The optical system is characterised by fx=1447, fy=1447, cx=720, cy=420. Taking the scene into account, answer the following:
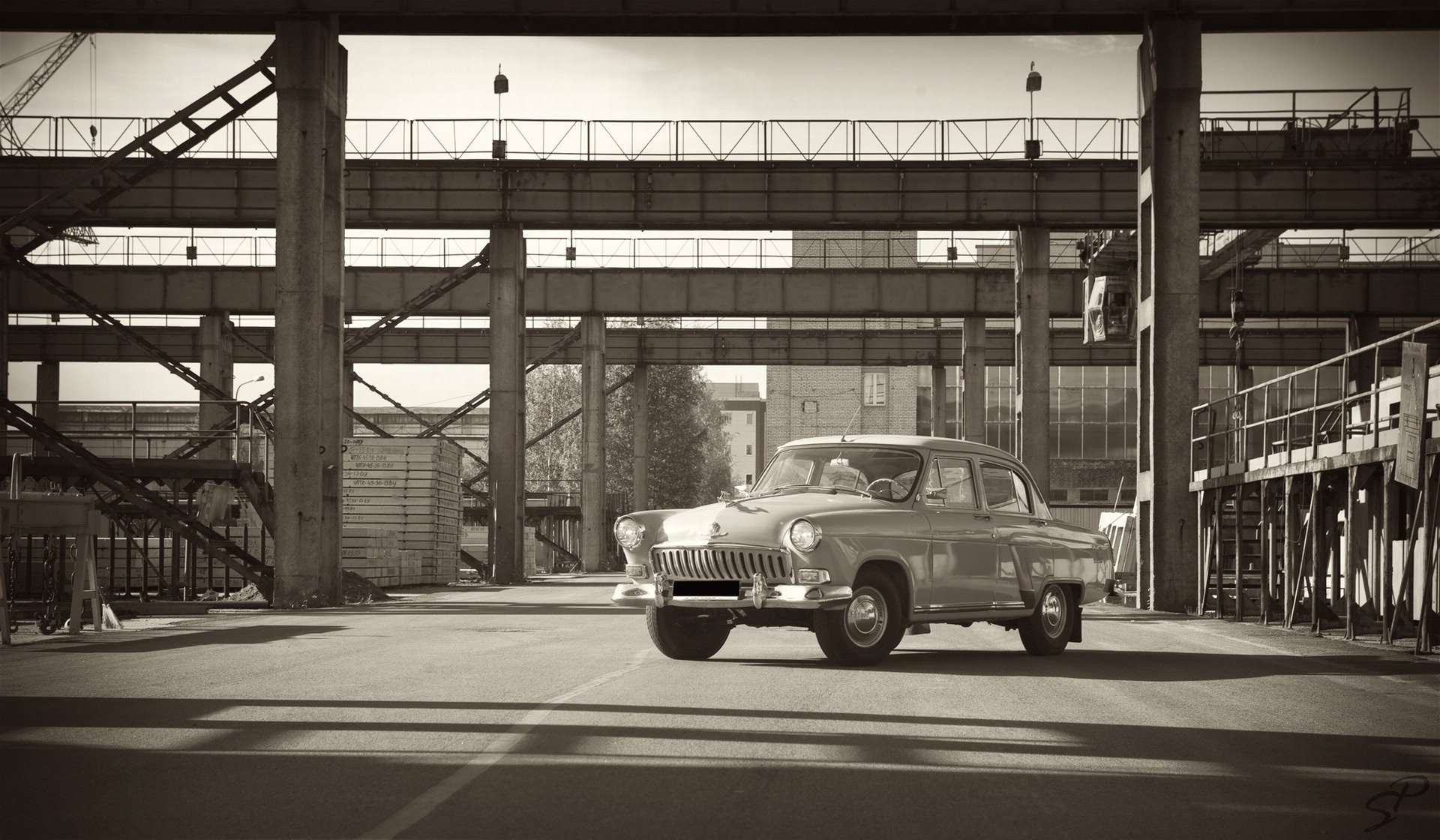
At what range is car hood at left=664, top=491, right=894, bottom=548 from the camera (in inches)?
425

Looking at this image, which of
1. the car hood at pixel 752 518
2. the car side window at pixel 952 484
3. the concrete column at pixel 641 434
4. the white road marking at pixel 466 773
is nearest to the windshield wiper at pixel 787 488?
the car hood at pixel 752 518

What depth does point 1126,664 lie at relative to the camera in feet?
39.5

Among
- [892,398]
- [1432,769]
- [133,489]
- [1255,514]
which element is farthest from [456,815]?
[892,398]

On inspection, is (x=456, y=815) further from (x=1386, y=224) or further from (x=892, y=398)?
(x=892, y=398)

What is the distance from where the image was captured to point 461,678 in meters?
10.1

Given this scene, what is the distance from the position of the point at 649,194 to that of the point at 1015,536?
2329cm

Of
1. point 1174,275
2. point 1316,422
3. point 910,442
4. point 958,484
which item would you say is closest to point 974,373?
point 1174,275

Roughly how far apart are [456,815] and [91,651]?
8.90 meters

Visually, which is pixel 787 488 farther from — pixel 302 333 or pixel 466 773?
pixel 302 333

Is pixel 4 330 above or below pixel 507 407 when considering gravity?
above

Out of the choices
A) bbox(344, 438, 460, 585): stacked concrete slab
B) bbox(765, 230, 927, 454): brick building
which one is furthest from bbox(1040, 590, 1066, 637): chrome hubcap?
bbox(765, 230, 927, 454): brick building

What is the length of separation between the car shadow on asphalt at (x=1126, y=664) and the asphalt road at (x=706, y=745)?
0.08 m

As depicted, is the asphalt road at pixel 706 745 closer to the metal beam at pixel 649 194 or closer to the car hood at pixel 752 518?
the car hood at pixel 752 518
